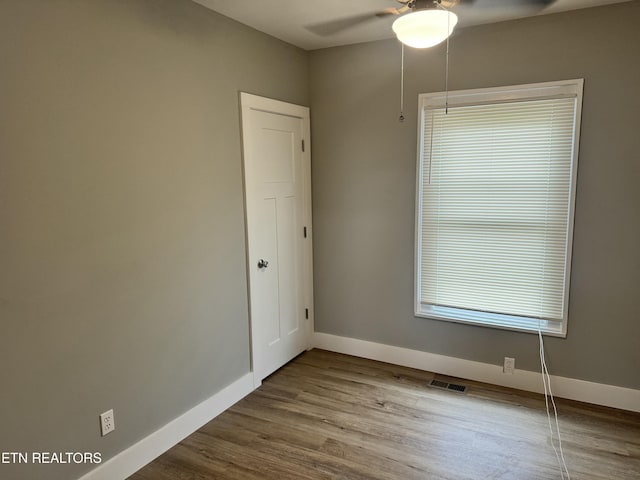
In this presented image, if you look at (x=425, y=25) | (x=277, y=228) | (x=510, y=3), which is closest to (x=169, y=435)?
(x=277, y=228)

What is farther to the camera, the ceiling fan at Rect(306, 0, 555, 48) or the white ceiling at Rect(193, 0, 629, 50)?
the white ceiling at Rect(193, 0, 629, 50)

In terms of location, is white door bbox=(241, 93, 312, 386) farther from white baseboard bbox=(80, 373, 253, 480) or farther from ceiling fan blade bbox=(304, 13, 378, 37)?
ceiling fan blade bbox=(304, 13, 378, 37)

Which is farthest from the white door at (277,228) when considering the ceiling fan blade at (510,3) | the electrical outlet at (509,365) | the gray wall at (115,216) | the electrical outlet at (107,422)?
the electrical outlet at (509,365)

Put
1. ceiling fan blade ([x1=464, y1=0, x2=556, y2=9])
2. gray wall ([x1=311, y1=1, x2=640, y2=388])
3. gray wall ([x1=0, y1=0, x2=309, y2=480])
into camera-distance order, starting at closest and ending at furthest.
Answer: gray wall ([x1=0, y1=0, x2=309, y2=480])
ceiling fan blade ([x1=464, y1=0, x2=556, y2=9])
gray wall ([x1=311, y1=1, x2=640, y2=388])

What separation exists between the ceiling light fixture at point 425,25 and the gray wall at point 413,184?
3.84 feet

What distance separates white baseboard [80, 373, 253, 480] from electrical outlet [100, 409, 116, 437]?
16 centimetres

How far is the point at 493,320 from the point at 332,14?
241cm

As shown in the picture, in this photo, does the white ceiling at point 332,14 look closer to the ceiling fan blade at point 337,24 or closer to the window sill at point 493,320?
the ceiling fan blade at point 337,24

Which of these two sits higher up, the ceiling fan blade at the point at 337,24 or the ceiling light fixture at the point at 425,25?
the ceiling fan blade at the point at 337,24

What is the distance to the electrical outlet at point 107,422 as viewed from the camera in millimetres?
2133

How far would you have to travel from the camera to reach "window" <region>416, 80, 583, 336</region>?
285 cm

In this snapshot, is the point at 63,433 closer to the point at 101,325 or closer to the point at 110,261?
the point at 101,325

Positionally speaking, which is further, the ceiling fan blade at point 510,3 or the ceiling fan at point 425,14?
the ceiling fan blade at point 510,3

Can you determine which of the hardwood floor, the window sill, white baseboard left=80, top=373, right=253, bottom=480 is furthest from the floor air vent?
white baseboard left=80, top=373, right=253, bottom=480
